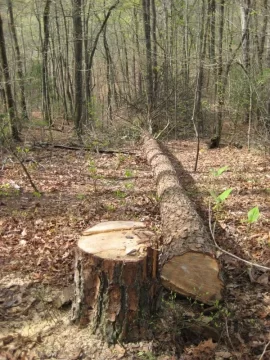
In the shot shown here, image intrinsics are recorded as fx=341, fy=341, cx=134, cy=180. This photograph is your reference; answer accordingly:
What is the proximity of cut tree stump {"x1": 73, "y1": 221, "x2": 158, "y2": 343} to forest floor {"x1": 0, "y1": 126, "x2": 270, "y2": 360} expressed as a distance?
0.13m

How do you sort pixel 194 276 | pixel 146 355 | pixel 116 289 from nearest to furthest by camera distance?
pixel 146 355 < pixel 116 289 < pixel 194 276

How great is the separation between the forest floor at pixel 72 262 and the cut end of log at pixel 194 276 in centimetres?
11

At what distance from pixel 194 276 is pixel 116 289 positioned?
895 mm

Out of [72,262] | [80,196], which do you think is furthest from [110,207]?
[72,262]

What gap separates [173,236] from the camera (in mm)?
3891

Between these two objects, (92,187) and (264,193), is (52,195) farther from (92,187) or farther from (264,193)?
(264,193)

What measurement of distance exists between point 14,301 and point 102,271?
1169mm

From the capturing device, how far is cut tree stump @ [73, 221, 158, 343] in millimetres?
2947

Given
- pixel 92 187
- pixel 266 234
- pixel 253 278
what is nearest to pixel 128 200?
pixel 92 187

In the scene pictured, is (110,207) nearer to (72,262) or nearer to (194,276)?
(72,262)

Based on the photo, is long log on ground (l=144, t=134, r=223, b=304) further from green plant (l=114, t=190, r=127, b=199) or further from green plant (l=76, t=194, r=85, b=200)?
green plant (l=76, t=194, r=85, b=200)

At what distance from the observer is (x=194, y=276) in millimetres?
3426

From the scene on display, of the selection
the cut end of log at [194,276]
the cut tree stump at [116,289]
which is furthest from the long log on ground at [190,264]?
the cut tree stump at [116,289]

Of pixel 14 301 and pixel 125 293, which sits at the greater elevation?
pixel 125 293
